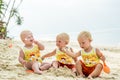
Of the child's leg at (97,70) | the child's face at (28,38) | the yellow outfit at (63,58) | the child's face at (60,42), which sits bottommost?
the child's leg at (97,70)

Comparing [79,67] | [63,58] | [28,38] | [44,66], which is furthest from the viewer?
[63,58]

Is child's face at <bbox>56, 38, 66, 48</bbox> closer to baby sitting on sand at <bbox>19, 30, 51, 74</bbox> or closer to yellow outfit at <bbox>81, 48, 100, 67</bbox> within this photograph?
baby sitting on sand at <bbox>19, 30, 51, 74</bbox>

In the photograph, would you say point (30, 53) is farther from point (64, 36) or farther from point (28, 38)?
point (64, 36)

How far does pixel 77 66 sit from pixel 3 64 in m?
1.55

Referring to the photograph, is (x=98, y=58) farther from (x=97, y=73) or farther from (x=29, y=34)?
(x=29, y=34)

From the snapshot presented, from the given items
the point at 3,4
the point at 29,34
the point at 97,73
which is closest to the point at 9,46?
the point at 3,4

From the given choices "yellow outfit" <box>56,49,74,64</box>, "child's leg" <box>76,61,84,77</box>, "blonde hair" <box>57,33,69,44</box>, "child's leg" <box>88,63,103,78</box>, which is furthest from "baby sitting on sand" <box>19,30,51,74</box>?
"child's leg" <box>88,63,103,78</box>

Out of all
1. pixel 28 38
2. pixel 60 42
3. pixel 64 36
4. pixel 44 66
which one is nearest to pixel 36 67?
pixel 44 66

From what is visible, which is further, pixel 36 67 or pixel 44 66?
pixel 44 66

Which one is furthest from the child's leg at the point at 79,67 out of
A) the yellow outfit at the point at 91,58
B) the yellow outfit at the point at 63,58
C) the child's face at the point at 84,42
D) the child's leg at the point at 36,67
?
the child's leg at the point at 36,67

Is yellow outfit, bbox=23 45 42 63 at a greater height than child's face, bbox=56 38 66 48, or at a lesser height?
lesser

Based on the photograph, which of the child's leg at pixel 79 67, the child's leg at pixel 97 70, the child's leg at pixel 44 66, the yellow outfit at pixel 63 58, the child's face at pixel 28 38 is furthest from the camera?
the yellow outfit at pixel 63 58

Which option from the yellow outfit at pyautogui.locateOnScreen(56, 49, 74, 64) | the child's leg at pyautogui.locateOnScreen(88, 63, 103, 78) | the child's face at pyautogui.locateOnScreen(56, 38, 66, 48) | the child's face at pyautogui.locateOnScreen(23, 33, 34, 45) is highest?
the child's face at pyautogui.locateOnScreen(23, 33, 34, 45)

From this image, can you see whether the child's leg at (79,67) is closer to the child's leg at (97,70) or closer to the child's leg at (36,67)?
the child's leg at (97,70)
